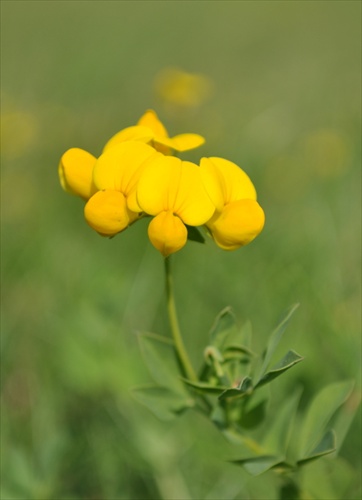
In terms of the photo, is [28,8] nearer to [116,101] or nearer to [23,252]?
[116,101]

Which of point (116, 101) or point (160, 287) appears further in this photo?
point (116, 101)

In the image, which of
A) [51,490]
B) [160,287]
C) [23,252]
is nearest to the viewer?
[51,490]

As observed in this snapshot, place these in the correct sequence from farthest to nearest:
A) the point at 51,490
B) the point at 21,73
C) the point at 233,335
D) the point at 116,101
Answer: the point at 116,101 < the point at 21,73 < the point at 51,490 < the point at 233,335

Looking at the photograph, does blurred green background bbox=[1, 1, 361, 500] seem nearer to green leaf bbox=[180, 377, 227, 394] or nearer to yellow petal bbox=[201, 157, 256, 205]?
green leaf bbox=[180, 377, 227, 394]

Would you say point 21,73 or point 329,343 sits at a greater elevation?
point 21,73

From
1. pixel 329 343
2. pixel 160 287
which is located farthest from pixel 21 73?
pixel 329 343

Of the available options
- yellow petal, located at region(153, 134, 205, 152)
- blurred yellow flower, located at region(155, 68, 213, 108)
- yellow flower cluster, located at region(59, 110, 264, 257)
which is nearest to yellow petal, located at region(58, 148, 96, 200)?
yellow flower cluster, located at region(59, 110, 264, 257)

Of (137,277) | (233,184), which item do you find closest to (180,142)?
(233,184)
